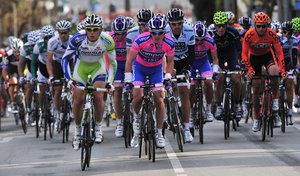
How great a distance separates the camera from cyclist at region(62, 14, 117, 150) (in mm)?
17312

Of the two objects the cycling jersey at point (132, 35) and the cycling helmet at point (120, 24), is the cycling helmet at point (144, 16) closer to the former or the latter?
the cycling jersey at point (132, 35)

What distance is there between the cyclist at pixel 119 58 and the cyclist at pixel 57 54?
2.97ft

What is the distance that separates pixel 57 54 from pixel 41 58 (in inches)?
64.4

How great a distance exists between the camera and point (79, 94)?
1720 centimetres

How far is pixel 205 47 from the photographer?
20.9 m

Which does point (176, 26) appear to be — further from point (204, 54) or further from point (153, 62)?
point (204, 54)

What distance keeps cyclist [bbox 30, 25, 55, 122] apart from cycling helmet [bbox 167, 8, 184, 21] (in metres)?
4.87

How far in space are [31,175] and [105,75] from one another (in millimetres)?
A: 2196

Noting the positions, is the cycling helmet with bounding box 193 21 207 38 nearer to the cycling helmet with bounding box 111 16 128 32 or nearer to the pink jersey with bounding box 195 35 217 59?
the pink jersey with bounding box 195 35 217 59

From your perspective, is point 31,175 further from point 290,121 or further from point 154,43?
point 290,121

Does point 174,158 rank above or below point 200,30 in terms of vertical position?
below

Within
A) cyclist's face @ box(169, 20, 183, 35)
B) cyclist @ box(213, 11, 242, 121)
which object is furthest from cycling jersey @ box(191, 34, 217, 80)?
cyclist's face @ box(169, 20, 183, 35)

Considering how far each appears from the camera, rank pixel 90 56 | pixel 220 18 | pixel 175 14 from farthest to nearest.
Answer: pixel 220 18, pixel 175 14, pixel 90 56

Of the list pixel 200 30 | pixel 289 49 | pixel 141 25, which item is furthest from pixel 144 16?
pixel 289 49
